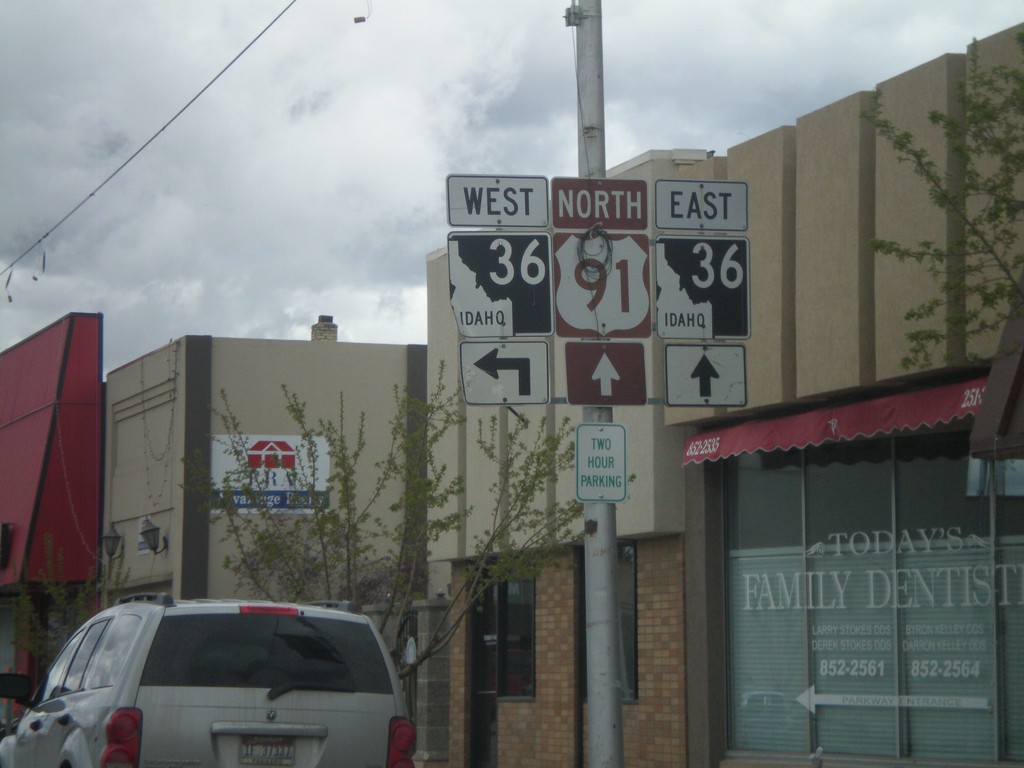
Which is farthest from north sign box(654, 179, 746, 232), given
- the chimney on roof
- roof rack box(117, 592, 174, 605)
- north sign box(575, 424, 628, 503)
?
the chimney on roof

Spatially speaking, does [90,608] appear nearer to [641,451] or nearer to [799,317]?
[641,451]

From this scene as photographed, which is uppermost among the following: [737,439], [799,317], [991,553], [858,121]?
[858,121]

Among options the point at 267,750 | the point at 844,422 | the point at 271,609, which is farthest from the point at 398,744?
the point at 844,422

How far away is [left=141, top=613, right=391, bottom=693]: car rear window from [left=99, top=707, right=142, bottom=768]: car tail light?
0.23 m

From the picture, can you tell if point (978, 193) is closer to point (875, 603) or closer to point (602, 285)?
point (602, 285)

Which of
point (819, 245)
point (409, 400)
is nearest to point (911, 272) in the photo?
point (819, 245)

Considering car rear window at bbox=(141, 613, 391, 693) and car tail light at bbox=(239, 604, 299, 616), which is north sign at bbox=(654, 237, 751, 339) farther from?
car tail light at bbox=(239, 604, 299, 616)

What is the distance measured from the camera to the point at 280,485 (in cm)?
2953

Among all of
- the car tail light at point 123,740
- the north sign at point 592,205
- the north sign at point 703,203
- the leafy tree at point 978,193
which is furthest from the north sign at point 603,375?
the car tail light at point 123,740

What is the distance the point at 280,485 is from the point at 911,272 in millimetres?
19266

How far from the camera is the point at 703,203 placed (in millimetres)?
10195

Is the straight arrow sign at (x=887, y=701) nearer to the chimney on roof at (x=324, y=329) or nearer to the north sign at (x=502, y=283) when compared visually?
the north sign at (x=502, y=283)

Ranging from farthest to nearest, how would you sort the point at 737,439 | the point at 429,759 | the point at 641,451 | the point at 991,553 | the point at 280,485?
the point at 280,485 → the point at 429,759 → the point at 641,451 → the point at 737,439 → the point at 991,553

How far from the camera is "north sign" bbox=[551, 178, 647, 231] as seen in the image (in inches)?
391
